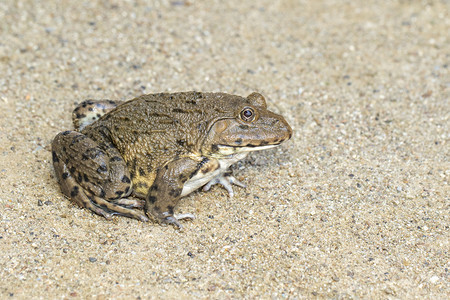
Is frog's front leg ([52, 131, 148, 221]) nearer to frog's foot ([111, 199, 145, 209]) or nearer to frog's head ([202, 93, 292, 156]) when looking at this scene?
frog's foot ([111, 199, 145, 209])

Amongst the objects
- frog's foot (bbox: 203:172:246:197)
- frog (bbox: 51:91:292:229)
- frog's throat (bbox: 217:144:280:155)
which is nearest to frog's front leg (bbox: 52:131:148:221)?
frog (bbox: 51:91:292:229)

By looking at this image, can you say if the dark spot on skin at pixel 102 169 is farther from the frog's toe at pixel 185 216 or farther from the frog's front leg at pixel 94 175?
the frog's toe at pixel 185 216

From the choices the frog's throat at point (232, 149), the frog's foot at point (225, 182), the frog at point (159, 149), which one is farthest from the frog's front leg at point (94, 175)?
Answer: the frog's throat at point (232, 149)

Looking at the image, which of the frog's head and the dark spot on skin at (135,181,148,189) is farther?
the dark spot on skin at (135,181,148,189)

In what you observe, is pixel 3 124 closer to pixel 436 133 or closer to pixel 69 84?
pixel 69 84

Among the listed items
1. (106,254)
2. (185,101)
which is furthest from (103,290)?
(185,101)

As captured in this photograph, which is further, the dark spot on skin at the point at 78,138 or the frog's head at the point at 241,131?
the dark spot on skin at the point at 78,138
